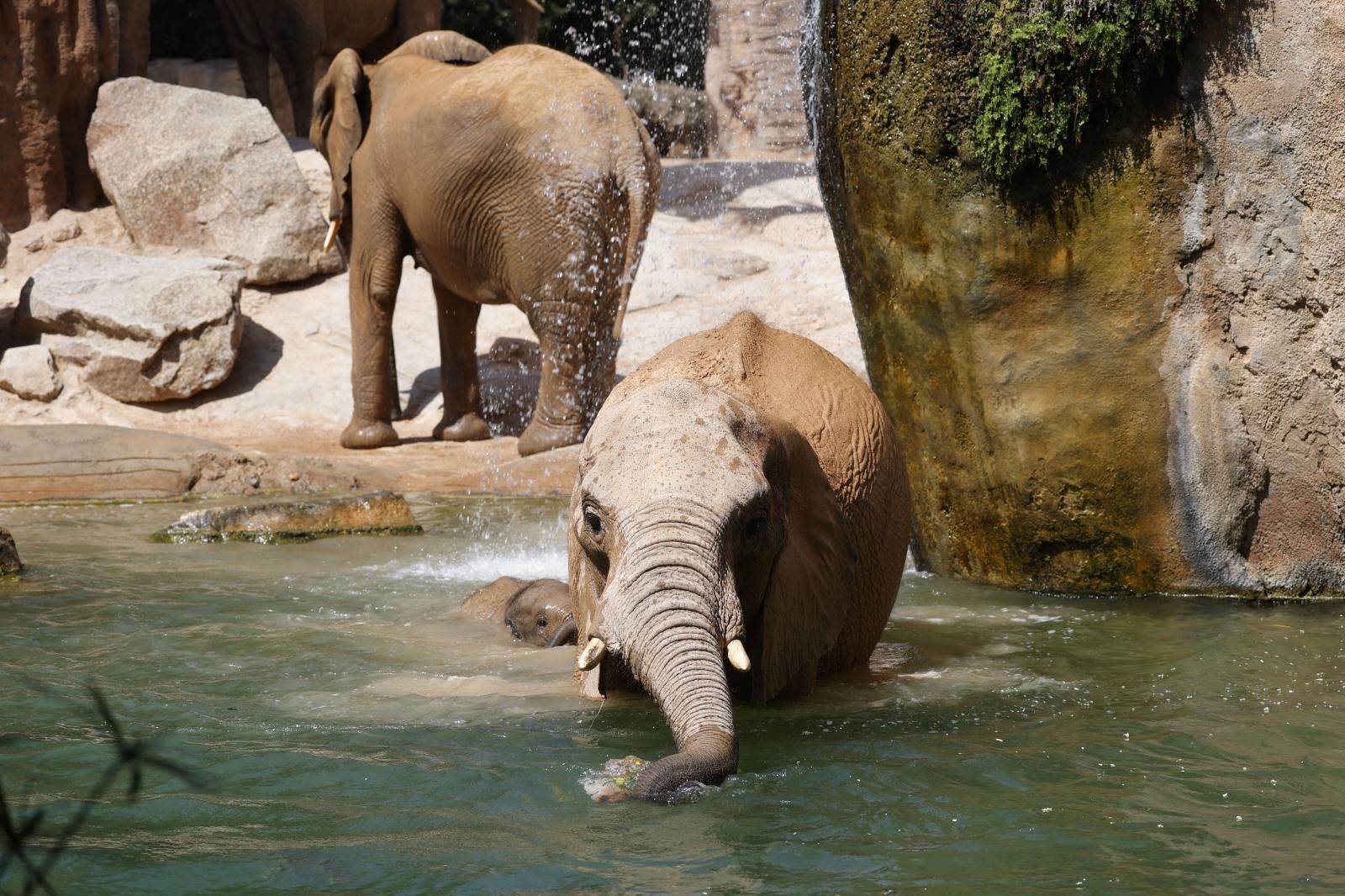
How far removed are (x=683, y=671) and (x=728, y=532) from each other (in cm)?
42

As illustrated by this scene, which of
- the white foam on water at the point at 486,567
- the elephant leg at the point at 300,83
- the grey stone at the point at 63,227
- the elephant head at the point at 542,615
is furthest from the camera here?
the elephant leg at the point at 300,83

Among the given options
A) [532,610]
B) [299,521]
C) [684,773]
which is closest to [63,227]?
[299,521]

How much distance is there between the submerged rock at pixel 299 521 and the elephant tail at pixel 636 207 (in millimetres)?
2561

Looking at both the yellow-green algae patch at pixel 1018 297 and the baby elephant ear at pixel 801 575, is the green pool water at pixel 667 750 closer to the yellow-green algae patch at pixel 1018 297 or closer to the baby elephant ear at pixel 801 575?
the baby elephant ear at pixel 801 575

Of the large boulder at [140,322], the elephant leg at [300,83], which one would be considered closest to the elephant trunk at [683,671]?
the large boulder at [140,322]

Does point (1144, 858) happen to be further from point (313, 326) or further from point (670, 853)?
point (313, 326)

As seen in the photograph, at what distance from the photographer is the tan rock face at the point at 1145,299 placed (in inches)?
265

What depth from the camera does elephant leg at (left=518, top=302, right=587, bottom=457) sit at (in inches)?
445

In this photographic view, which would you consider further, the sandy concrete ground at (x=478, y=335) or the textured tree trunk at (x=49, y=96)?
the textured tree trunk at (x=49, y=96)

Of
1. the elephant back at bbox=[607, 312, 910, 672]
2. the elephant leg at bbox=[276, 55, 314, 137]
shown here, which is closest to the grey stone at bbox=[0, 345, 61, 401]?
the elephant leg at bbox=[276, 55, 314, 137]

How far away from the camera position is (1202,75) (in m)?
6.75

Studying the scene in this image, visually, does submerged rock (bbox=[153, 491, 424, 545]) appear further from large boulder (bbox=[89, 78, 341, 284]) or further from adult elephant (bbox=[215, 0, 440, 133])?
adult elephant (bbox=[215, 0, 440, 133])

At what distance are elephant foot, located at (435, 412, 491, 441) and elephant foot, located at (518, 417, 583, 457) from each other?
3.73 feet

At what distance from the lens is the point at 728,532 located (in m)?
4.28
